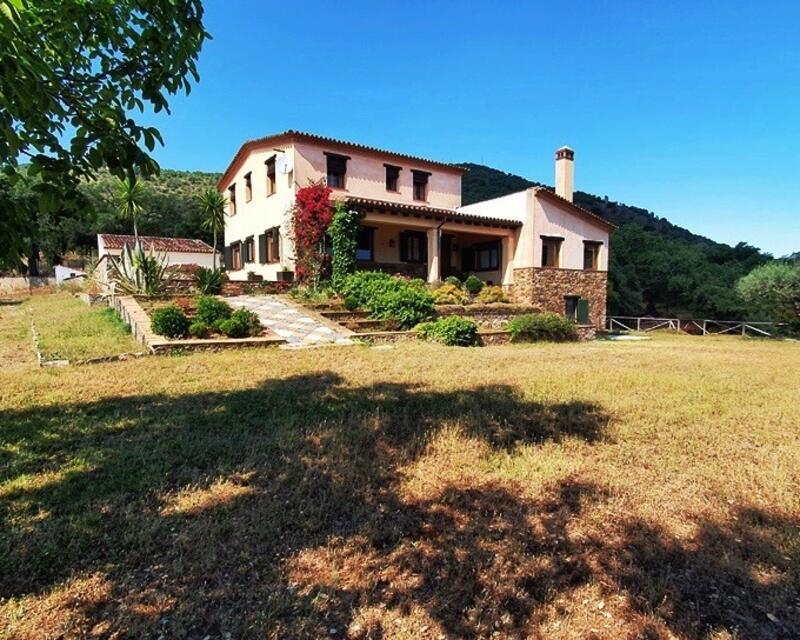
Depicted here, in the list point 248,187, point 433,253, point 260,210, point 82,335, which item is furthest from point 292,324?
point 248,187

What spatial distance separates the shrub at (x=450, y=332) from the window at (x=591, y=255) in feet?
41.9

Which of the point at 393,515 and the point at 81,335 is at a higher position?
the point at 81,335

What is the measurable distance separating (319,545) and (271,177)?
1946cm

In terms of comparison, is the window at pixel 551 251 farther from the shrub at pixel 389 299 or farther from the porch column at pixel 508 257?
the shrub at pixel 389 299

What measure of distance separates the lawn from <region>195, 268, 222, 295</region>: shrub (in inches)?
112

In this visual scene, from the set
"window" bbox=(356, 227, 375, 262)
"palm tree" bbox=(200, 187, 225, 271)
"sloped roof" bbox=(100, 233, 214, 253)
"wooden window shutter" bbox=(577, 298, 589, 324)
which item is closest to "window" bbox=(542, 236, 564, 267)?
"wooden window shutter" bbox=(577, 298, 589, 324)

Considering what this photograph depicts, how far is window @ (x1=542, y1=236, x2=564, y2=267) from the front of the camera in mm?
21172

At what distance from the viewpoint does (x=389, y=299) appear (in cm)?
1384

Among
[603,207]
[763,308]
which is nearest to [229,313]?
[763,308]

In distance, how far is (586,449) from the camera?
4.18 m

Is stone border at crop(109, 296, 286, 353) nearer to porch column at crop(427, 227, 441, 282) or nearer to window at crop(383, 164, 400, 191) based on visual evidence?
porch column at crop(427, 227, 441, 282)

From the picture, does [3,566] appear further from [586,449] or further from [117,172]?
[586,449]

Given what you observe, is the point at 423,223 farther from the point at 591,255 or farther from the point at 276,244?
the point at 591,255

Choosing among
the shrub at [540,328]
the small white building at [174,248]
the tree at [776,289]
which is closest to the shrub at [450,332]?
the shrub at [540,328]
